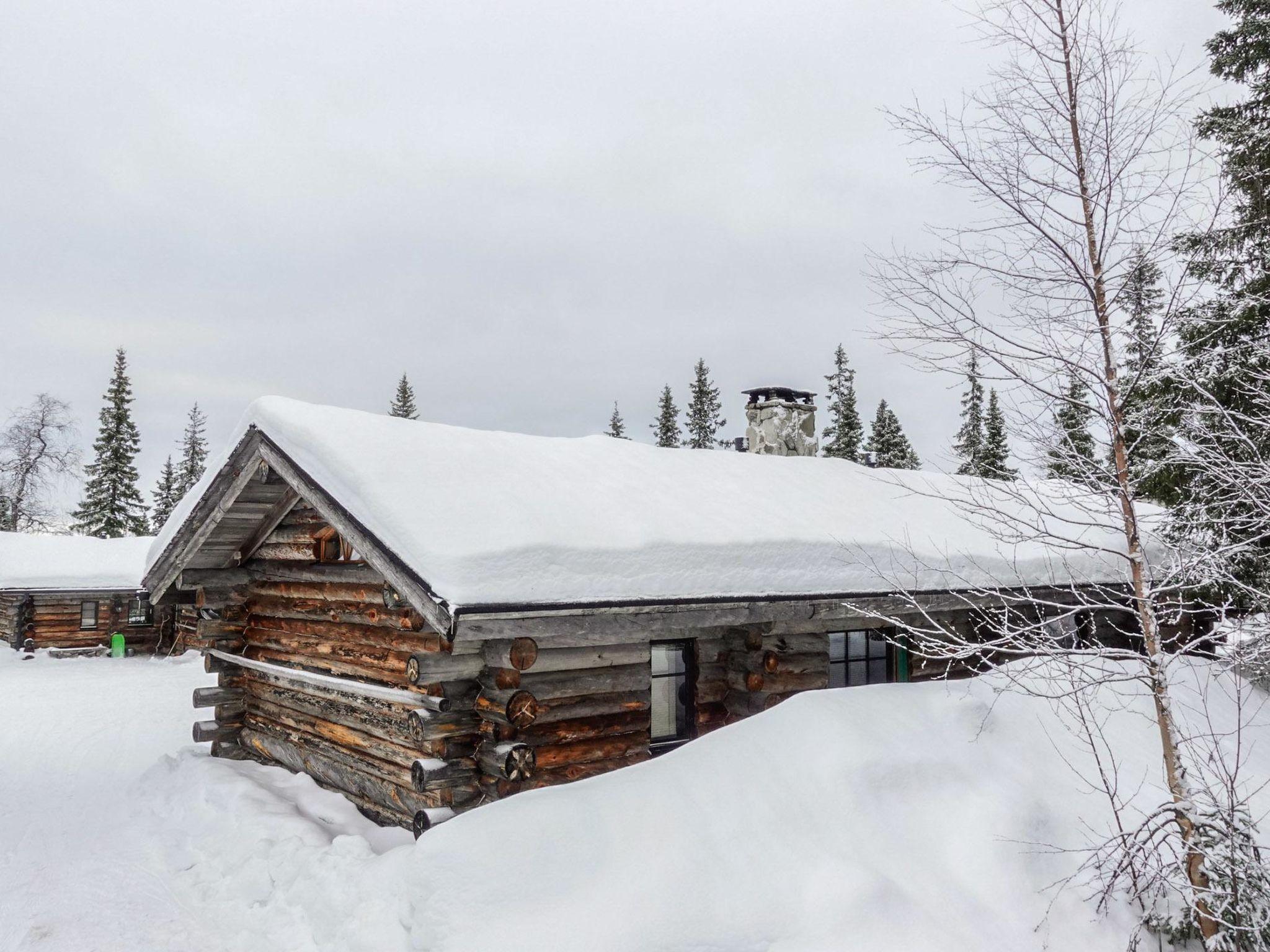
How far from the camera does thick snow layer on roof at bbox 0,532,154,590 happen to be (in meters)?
24.7

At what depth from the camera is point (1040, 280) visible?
5.54 metres

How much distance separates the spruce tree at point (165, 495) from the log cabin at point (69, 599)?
15.2 meters

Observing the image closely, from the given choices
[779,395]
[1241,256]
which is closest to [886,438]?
[779,395]

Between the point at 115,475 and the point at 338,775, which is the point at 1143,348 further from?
the point at 115,475

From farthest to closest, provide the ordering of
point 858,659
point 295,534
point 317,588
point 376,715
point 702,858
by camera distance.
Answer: point 858,659 < point 295,534 < point 317,588 < point 376,715 < point 702,858

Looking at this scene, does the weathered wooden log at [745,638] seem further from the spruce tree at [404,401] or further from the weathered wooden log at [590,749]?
the spruce tree at [404,401]

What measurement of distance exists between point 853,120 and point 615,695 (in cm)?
544

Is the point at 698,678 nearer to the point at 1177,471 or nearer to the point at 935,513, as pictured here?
the point at 935,513

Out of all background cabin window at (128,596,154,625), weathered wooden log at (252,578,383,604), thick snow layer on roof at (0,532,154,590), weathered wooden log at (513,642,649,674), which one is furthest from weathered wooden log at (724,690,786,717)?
background cabin window at (128,596,154,625)

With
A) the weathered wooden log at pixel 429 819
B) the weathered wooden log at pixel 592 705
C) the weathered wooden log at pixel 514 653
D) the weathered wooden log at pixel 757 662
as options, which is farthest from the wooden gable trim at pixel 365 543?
the weathered wooden log at pixel 757 662

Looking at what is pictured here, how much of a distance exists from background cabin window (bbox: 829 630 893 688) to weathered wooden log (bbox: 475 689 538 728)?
4.51 metres

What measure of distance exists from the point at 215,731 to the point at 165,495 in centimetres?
3802

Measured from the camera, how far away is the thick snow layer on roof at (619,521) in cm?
613

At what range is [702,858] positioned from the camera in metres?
5.25
